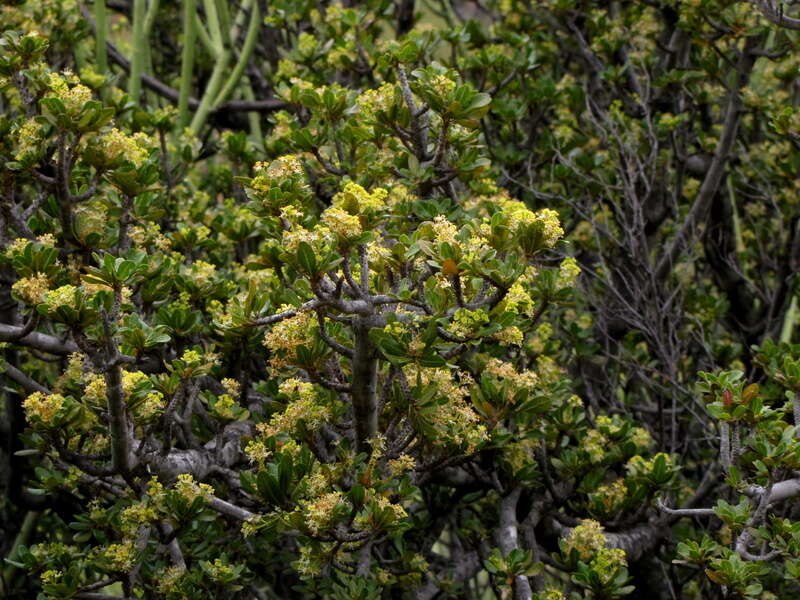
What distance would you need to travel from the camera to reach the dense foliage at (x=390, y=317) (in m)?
2.95

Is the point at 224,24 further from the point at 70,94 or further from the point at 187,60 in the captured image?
the point at 70,94

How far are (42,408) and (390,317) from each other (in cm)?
131

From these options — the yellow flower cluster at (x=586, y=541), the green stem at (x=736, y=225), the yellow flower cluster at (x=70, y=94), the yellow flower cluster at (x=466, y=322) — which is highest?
the yellow flower cluster at (x=70, y=94)

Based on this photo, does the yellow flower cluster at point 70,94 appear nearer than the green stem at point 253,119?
Yes

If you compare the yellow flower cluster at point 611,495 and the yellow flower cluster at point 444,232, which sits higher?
the yellow flower cluster at point 444,232

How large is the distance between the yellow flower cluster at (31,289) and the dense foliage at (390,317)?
11mm

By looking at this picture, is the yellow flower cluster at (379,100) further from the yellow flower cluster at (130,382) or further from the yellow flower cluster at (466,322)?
the yellow flower cluster at (130,382)

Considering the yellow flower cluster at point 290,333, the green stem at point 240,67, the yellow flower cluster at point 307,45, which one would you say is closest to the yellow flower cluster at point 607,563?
the yellow flower cluster at point 290,333

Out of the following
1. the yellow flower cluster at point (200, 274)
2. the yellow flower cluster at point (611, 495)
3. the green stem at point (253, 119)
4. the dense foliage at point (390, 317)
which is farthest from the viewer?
the green stem at point (253, 119)

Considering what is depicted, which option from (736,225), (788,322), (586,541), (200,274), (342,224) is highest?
(342,224)

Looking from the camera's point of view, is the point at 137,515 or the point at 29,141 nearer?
the point at 137,515

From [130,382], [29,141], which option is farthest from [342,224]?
[29,141]

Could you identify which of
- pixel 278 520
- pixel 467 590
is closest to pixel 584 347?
pixel 467 590

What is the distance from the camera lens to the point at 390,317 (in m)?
2.66
